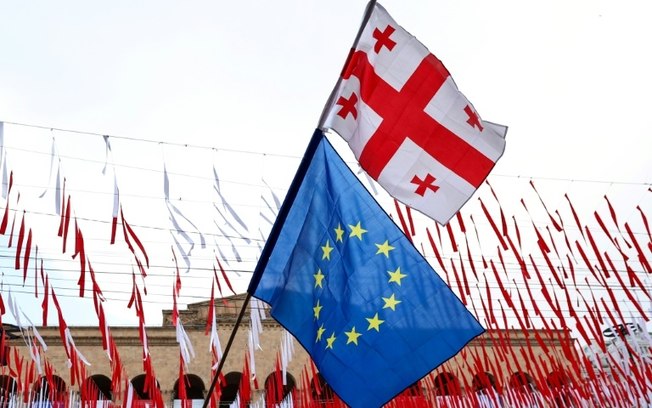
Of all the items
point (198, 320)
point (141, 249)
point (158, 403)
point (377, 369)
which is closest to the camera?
point (377, 369)

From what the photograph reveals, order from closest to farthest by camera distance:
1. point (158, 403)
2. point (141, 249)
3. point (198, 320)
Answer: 1. point (141, 249)
2. point (158, 403)
3. point (198, 320)

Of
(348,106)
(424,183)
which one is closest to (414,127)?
(424,183)

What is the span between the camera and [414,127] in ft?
20.1

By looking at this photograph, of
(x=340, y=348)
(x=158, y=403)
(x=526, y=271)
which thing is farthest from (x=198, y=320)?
(x=340, y=348)

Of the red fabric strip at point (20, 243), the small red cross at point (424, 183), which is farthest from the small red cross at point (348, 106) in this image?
the red fabric strip at point (20, 243)

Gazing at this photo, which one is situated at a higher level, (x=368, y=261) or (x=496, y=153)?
(x=496, y=153)

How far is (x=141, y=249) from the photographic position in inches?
460

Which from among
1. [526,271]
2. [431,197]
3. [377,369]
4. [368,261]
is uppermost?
[526,271]

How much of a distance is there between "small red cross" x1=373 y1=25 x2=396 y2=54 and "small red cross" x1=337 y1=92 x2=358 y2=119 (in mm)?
474

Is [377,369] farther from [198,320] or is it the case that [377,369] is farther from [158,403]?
[198,320]

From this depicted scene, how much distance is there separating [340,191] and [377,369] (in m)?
1.60

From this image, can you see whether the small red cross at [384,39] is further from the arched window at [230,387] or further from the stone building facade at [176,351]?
the arched window at [230,387]

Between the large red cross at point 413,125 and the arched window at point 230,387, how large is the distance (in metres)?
19.7

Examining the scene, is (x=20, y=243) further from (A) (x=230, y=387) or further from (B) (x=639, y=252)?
(A) (x=230, y=387)
